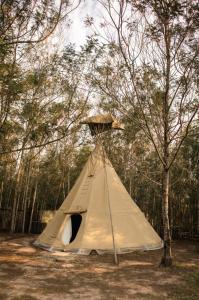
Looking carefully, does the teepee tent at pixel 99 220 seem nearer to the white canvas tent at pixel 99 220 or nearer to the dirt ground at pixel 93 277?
the white canvas tent at pixel 99 220

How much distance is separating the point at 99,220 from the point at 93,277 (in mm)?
3787

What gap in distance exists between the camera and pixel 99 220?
40.0 ft

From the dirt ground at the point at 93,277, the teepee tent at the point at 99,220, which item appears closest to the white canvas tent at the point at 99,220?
the teepee tent at the point at 99,220

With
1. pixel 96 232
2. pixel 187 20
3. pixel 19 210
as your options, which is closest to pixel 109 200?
pixel 96 232

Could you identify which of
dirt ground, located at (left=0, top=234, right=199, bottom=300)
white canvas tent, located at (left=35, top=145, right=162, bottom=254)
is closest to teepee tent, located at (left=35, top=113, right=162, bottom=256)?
white canvas tent, located at (left=35, top=145, right=162, bottom=254)

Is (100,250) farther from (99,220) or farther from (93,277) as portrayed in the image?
(93,277)

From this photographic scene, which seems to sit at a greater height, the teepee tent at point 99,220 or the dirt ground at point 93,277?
the teepee tent at point 99,220

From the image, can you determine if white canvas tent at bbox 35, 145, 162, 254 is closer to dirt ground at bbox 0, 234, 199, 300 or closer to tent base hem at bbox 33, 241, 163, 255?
tent base hem at bbox 33, 241, 163, 255

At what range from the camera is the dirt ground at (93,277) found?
6977 millimetres

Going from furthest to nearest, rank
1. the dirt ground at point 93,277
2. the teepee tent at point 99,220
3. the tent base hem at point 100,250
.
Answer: the teepee tent at point 99,220 → the tent base hem at point 100,250 → the dirt ground at point 93,277

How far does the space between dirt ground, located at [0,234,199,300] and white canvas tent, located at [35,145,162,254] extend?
51 centimetres

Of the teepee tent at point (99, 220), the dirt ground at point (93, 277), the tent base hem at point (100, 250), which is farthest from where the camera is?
the teepee tent at point (99, 220)

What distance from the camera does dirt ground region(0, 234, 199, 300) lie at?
275 inches

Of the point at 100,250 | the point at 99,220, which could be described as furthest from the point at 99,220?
the point at 100,250
